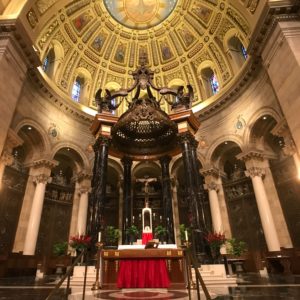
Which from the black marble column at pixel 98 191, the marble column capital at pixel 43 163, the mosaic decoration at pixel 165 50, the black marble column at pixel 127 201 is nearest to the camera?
the black marble column at pixel 98 191

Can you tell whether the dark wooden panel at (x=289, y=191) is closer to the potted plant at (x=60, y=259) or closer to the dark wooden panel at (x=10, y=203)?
the potted plant at (x=60, y=259)

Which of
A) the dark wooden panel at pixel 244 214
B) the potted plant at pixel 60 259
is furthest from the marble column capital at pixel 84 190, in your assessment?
the dark wooden panel at pixel 244 214

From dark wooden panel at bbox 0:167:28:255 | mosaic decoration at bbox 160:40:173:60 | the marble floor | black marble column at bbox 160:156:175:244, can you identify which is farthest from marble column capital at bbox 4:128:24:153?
mosaic decoration at bbox 160:40:173:60

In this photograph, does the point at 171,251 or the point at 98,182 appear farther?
the point at 98,182

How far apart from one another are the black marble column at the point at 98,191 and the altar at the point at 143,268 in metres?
2.10

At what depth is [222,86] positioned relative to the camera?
1791cm

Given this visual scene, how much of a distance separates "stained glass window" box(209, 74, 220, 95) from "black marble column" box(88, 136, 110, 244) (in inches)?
442

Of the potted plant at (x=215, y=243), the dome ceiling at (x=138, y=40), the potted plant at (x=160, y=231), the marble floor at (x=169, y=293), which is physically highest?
the dome ceiling at (x=138, y=40)

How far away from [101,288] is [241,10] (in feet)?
49.0

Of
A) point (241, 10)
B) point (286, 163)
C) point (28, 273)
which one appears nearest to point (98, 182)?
point (28, 273)

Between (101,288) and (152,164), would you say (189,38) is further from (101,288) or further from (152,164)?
(101,288)

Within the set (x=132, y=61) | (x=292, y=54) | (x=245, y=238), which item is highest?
(x=132, y=61)

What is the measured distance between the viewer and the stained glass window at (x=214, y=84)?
19.2 meters

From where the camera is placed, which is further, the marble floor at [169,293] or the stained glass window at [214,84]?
the stained glass window at [214,84]
